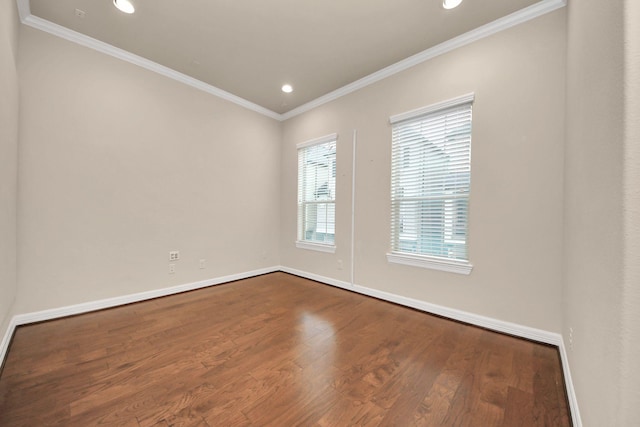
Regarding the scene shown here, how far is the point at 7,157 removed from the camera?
1829 mm

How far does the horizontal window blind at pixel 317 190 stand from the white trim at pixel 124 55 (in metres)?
1.33

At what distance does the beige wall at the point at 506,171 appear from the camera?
6.93 feet

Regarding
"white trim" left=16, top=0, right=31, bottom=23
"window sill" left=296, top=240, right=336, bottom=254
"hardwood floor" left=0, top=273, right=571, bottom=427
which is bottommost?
"hardwood floor" left=0, top=273, right=571, bottom=427

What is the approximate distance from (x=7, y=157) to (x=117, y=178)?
1047 millimetres

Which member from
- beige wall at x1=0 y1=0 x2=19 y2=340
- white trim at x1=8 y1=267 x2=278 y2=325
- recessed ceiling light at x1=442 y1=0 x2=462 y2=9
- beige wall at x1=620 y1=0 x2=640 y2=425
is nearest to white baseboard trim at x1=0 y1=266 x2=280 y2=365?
white trim at x1=8 y1=267 x2=278 y2=325

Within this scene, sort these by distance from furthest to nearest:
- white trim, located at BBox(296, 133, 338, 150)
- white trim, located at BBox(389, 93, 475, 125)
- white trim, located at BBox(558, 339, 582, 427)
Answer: white trim, located at BBox(296, 133, 338, 150) → white trim, located at BBox(389, 93, 475, 125) → white trim, located at BBox(558, 339, 582, 427)

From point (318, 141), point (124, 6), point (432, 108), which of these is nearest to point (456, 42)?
point (432, 108)

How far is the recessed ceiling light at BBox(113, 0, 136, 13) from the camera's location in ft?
7.20

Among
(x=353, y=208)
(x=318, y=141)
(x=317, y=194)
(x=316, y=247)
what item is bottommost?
(x=316, y=247)

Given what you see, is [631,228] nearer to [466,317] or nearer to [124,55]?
[466,317]

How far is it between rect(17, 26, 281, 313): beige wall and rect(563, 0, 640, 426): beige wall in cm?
392

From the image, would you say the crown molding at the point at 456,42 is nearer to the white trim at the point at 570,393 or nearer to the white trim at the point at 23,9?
the white trim at the point at 570,393

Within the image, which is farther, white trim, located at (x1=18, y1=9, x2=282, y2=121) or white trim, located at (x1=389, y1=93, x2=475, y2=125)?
white trim, located at (x1=389, y1=93, x2=475, y2=125)

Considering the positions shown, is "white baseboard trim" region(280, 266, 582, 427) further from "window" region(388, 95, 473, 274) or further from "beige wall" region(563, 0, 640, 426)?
"window" region(388, 95, 473, 274)
